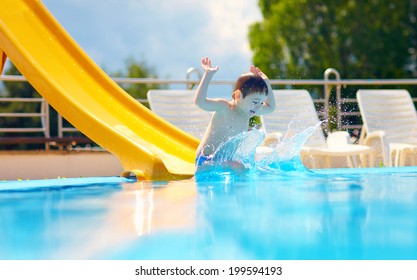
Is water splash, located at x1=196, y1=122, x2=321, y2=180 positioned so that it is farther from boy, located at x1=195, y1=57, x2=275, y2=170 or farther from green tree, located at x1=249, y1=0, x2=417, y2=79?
green tree, located at x1=249, y1=0, x2=417, y2=79

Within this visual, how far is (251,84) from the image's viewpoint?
452 centimetres

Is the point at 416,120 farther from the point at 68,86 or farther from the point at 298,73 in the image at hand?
the point at 298,73

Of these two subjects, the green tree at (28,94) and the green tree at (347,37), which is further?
the green tree at (28,94)

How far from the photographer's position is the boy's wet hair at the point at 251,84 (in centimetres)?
450

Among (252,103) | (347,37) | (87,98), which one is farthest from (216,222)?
(347,37)

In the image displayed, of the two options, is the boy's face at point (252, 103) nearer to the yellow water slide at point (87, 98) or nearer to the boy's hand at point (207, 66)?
the boy's hand at point (207, 66)

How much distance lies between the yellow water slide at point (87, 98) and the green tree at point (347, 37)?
1763cm

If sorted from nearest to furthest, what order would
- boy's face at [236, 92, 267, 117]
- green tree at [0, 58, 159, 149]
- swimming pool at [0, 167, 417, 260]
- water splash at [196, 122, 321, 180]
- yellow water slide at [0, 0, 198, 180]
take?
swimming pool at [0, 167, 417, 260] → boy's face at [236, 92, 267, 117] → water splash at [196, 122, 321, 180] → yellow water slide at [0, 0, 198, 180] → green tree at [0, 58, 159, 149]

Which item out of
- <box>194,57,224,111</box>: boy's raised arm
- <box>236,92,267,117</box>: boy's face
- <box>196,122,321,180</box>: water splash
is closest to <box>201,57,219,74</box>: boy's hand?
<box>194,57,224,111</box>: boy's raised arm

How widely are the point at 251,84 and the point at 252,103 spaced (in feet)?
0.55

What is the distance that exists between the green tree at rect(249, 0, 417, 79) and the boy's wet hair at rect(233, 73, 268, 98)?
1870cm

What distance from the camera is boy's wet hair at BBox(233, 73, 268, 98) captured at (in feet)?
14.8

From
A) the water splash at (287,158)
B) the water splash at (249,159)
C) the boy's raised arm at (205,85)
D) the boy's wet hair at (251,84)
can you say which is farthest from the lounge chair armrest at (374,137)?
the boy's raised arm at (205,85)

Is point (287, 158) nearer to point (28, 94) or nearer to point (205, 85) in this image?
point (205, 85)
